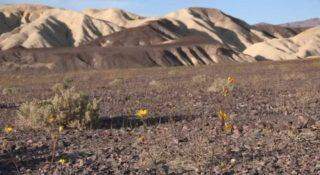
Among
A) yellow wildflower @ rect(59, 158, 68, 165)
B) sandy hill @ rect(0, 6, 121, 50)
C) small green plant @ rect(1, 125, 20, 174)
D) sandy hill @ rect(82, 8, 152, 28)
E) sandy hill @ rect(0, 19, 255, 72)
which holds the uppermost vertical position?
sandy hill @ rect(82, 8, 152, 28)

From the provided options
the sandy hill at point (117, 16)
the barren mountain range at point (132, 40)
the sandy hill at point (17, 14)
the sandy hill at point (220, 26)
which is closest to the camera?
the barren mountain range at point (132, 40)

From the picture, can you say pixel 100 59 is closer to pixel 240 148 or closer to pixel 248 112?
pixel 248 112

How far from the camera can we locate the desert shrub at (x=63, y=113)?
39.9ft

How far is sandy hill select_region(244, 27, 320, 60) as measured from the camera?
103m

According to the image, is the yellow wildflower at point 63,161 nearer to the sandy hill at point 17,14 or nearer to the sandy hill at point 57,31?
the sandy hill at point 57,31

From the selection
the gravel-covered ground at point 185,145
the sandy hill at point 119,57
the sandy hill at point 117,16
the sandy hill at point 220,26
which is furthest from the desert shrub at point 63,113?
the sandy hill at point 117,16

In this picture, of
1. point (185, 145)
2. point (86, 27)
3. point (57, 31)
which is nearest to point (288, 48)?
point (86, 27)

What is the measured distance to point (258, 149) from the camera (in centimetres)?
888

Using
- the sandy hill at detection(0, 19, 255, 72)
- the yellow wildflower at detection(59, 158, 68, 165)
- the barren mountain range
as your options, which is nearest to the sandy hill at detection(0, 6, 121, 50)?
the barren mountain range

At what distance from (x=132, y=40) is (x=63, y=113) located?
296 ft

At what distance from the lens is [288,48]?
366ft

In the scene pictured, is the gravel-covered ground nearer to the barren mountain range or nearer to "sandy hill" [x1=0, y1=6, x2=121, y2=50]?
the barren mountain range

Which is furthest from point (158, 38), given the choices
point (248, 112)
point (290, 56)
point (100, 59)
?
point (248, 112)

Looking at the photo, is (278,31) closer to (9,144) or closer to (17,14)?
(17,14)
